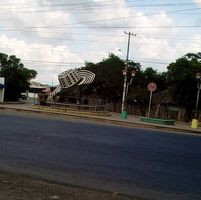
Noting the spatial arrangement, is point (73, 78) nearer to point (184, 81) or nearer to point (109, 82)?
point (184, 81)

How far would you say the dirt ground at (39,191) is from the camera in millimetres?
7740

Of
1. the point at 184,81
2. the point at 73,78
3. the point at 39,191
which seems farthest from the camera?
the point at 184,81

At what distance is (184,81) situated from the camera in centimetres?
5531

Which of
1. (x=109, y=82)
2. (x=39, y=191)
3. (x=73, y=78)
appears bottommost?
(x=39, y=191)

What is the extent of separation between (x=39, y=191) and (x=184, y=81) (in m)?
48.4

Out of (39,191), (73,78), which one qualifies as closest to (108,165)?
(39,191)

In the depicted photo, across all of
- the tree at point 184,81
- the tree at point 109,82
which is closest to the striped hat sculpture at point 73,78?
the tree at point 184,81

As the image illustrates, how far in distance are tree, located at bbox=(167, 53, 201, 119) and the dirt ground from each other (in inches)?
1843

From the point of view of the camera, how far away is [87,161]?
13.0 metres

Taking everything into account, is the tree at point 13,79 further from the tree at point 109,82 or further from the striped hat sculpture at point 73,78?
the striped hat sculpture at point 73,78

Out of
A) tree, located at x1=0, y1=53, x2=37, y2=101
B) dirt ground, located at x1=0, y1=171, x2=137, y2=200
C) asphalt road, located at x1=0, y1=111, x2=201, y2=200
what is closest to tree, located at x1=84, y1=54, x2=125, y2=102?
tree, located at x1=0, y1=53, x2=37, y2=101

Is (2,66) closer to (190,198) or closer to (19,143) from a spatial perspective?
(19,143)

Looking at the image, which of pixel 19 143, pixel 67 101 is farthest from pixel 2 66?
pixel 19 143

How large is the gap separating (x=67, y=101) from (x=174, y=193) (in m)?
45.1
